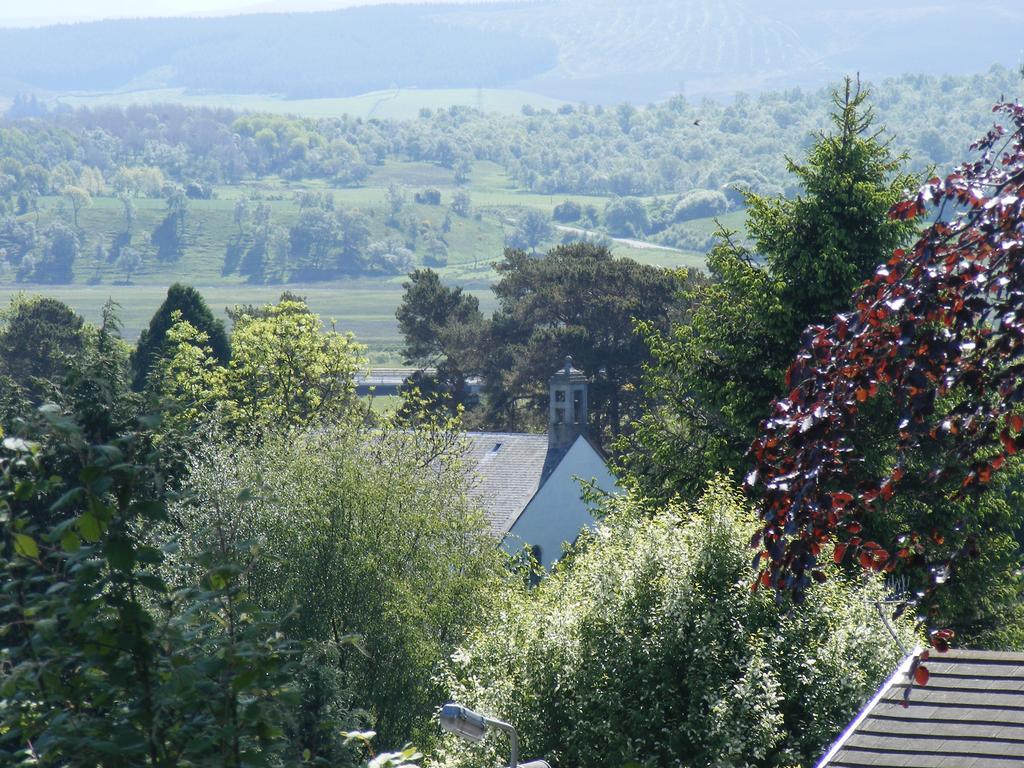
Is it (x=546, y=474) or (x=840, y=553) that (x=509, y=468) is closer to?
(x=546, y=474)

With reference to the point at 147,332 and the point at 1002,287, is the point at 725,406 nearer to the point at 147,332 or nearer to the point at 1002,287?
the point at 1002,287

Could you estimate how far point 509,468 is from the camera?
4869 cm

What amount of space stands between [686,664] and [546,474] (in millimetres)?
31962

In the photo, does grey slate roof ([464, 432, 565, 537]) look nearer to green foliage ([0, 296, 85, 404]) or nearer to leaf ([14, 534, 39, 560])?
green foliage ([0, 296, 85, 404])

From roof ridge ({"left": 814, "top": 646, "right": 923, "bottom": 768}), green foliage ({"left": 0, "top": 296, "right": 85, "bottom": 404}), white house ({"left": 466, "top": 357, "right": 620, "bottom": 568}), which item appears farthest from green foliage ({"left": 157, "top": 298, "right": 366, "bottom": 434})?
roof ridge ({"left": 814, "top": 646, "right": 923, "bottom": 768})

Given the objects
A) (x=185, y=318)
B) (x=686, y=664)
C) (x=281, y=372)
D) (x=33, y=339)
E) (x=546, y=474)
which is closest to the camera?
(x=686, y=664)

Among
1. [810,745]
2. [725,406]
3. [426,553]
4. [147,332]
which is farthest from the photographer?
[147,332]

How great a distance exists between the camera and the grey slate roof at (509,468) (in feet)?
153

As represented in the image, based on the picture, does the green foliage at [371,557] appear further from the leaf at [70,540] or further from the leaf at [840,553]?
the leaf at [840,553]

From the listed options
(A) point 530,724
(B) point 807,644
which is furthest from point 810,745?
(A) point 530,724

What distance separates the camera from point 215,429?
111ft

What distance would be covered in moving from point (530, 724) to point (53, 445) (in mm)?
12278

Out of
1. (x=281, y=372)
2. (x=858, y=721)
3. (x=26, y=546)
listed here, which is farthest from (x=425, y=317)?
(x=26, y=546)

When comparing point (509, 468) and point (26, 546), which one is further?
point (509, 468)
